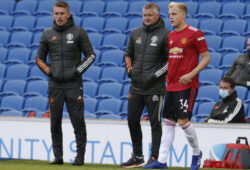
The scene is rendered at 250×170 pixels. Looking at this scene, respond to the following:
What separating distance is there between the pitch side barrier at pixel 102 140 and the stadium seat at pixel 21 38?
404cm

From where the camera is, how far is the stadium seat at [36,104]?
968 centimetres

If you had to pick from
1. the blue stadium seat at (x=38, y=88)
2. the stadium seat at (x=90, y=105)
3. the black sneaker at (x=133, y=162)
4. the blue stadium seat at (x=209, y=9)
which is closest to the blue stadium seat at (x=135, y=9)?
the blue stadium seat at (x=209, y=9)

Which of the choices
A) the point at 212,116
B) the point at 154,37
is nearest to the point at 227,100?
the point at 212,116

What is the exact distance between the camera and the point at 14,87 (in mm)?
10422

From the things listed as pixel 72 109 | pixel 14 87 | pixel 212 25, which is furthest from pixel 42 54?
pixel 212 25

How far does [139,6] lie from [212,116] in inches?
199

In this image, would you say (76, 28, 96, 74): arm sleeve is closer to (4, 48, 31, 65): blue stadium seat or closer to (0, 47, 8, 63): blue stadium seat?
(4, 48, 31, 65): blue stadium seat

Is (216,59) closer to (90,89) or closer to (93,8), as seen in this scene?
(90,89)

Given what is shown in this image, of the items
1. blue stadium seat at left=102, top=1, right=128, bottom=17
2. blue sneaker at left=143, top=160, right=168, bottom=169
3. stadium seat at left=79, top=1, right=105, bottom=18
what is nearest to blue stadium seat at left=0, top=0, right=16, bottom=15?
stadium seat at left=79, top=1, right=105, bottom=18

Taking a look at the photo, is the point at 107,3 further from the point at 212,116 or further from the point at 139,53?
the point at 139,53

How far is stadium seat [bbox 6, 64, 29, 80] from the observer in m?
10.8

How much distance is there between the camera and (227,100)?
760 cm

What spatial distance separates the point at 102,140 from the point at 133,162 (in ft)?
4.95

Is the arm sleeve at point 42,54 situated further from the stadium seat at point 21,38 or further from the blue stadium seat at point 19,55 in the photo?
the stadium seat at point 21,38
